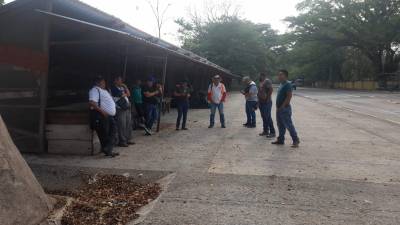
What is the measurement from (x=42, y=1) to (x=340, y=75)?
6696cm

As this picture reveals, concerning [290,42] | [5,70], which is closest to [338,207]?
[5,70]

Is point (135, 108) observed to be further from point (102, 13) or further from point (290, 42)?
point (290, 42)

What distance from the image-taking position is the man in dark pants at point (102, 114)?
26.9 ft

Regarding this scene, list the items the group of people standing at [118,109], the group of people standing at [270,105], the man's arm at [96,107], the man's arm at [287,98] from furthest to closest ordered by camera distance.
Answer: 1. the group of people standing at [270,105]
2. the man's arm at [287,98]
3. the group of people standing at [118,109]
4. the man's arm at [96,107]

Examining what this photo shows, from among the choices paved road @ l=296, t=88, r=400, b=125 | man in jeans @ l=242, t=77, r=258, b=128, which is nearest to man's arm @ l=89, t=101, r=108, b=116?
man in jeans @ l=242, t=77, r=258, b=128

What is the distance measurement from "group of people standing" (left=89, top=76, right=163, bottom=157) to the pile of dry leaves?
1648mm

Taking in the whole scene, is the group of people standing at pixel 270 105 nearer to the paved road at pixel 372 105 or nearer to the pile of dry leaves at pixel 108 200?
the pile of dry leaves at pixel 108 200

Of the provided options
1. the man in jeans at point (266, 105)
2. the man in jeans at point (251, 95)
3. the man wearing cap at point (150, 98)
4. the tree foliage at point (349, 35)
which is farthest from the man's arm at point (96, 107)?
the tree foliage at point (349, 35)

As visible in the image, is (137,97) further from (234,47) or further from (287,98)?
(234,47)

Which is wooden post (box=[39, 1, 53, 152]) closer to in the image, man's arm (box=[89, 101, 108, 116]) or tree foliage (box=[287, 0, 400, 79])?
man's arm (box=[89, 101, 108, 116])

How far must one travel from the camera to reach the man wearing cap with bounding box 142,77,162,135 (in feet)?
39.2

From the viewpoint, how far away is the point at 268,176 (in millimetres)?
6969

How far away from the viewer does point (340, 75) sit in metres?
70.4

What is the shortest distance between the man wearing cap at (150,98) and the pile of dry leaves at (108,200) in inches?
208
